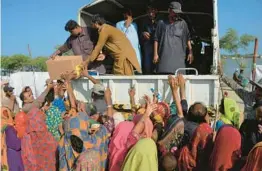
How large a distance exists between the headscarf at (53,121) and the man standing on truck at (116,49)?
4.59 ft

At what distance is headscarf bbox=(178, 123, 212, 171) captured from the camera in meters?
2.80

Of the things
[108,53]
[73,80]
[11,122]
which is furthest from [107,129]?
[108,53]

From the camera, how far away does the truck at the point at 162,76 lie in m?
4.28

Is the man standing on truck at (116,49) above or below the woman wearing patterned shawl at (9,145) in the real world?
above

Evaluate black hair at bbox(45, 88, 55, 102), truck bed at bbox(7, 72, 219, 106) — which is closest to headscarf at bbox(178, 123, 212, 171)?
truck bed at bbox(7, 72, 219, 106)

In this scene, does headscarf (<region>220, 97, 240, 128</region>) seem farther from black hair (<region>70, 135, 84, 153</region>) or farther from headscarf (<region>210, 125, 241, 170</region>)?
black hair (<region>70, 135, 84, 153</region>)

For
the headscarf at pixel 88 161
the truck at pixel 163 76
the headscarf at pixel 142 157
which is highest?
the truck at pixel 163 76

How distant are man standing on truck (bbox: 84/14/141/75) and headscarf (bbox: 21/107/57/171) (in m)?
1.66

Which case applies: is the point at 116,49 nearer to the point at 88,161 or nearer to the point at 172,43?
the point at 172,43

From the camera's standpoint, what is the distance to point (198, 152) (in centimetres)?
282

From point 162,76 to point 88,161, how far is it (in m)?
1.77

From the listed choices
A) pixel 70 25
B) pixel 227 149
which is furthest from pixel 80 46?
pixel 227 149

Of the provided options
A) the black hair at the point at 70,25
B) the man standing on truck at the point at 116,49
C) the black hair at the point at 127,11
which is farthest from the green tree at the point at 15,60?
the man standing on truck at the point at 116,49

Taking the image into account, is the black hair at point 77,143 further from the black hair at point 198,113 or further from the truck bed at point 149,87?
the truck bed at point 149,87
